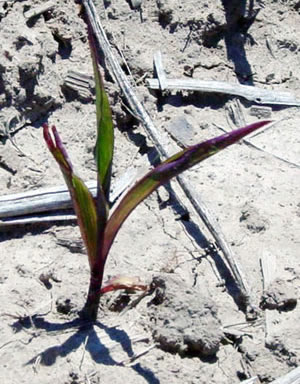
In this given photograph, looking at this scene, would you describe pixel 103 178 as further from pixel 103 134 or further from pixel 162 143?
pixel 162 143

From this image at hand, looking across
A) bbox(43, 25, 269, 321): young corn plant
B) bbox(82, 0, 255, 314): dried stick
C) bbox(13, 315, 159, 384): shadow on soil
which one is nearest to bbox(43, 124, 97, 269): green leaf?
bbox(43, 25, 269, 321): young corn plant

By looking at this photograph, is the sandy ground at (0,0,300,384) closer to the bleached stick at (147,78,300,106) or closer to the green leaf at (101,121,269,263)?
the bleached stick at (147,78,300,106)

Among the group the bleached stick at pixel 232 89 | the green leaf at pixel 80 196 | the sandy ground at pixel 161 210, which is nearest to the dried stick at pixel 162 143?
the sandy ground at pixel 161 210

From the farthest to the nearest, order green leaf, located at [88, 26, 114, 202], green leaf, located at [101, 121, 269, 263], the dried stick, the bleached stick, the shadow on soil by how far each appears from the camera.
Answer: the bleached stick < the dried stick < the shadow on soil < green leaf, located at [88, 26, 114, 202] < green leaf, located at [101, 121, 269, 263]

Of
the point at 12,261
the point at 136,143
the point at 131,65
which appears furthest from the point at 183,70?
the point at 12,261

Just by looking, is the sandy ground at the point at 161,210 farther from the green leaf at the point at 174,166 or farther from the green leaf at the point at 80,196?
the green leaf at the point at 174,166

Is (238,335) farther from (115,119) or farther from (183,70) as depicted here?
(183,70)
